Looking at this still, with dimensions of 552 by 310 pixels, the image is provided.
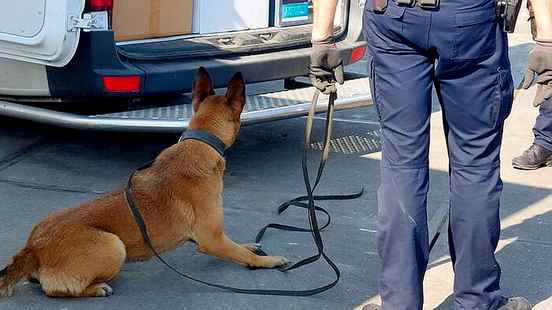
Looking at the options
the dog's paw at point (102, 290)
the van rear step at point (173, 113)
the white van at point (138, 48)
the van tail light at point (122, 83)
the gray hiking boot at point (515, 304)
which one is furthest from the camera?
the van rear step at point (173, 113)

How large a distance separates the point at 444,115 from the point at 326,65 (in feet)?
1.73

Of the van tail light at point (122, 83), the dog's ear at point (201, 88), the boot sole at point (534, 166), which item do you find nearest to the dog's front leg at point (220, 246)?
the dog's ear at point (201, 88)

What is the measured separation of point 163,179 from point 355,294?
0.98 meters

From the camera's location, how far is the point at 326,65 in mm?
4051

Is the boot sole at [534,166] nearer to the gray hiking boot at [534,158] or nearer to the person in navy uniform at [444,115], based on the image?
the gray hiking boot at [534,158]

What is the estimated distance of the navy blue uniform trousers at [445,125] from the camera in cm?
361

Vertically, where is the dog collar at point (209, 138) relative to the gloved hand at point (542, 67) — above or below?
below

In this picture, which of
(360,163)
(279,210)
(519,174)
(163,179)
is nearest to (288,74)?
(360,163)

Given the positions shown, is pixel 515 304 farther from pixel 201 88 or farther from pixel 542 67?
pixel 201 88

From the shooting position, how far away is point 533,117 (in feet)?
25.2

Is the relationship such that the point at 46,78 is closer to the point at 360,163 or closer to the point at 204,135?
the point at 204,135

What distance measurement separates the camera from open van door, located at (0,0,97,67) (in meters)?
5.17

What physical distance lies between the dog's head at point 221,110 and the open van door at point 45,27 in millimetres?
967

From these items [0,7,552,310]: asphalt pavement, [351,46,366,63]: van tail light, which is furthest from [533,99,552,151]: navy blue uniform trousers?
[351,46,366,63]: van tail light
